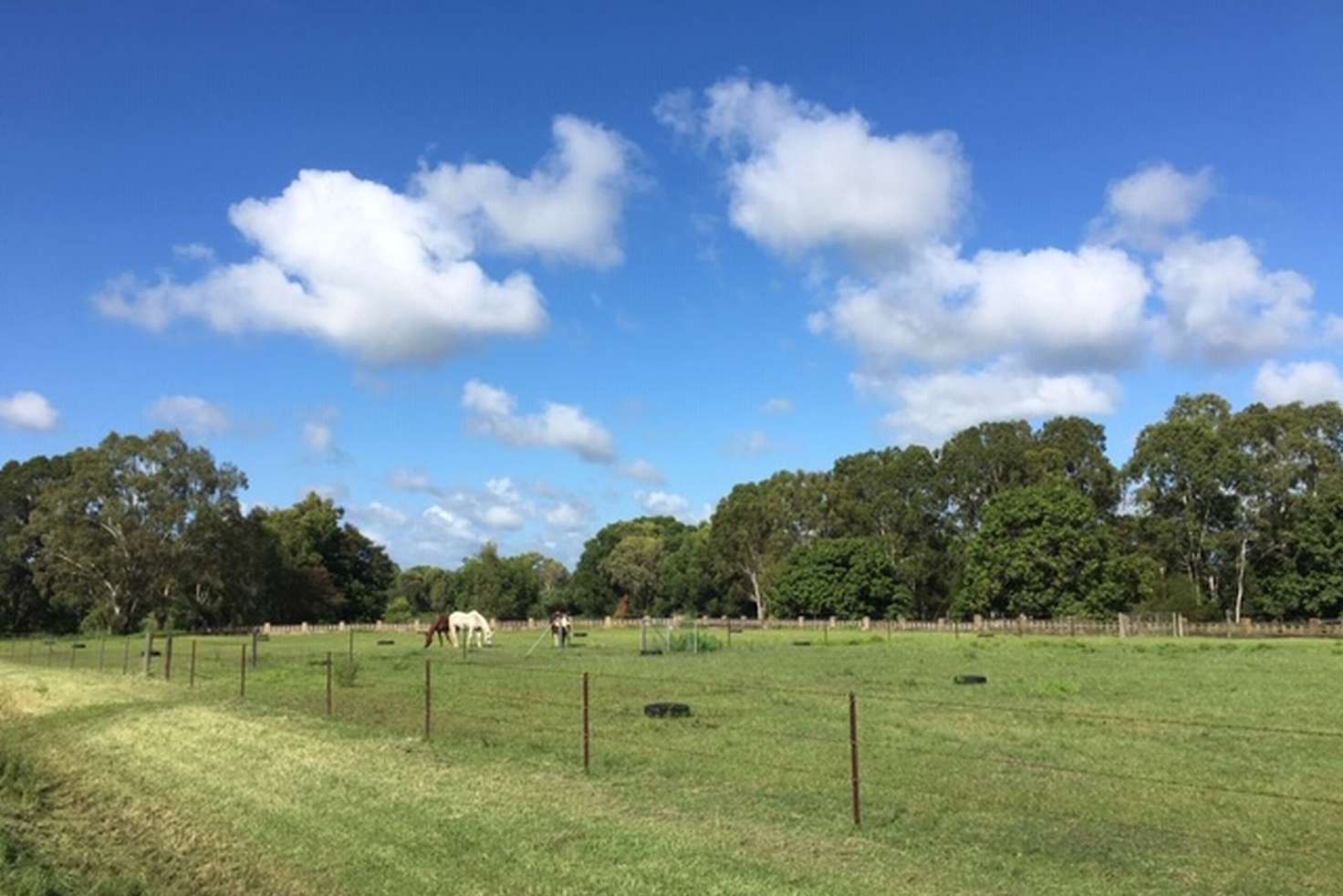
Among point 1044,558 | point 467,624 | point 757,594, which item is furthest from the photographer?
point 757,594

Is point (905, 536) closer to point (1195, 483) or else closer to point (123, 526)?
point (1195, 483)

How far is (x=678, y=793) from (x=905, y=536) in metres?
81.0

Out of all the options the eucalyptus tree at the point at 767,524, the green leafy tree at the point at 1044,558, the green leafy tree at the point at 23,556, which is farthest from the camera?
the eucalyptus tree at the point at 767,524

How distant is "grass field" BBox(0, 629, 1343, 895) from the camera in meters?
8.19

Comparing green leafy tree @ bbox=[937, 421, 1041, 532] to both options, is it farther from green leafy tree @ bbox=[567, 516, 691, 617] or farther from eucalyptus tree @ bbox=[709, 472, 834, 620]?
green leafy tree @ bbox=[567, 516, 691, 617]

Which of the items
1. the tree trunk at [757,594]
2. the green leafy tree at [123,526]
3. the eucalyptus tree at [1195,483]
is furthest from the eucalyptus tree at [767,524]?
the green leafy tree at [123,526]

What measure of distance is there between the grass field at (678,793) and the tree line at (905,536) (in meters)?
51.3

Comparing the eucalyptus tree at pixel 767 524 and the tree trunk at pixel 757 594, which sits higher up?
the eucalyptus tree at pixel 767 524

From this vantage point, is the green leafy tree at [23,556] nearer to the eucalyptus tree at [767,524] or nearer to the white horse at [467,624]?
the white horse at [467,624]

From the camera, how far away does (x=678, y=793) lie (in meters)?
10.9

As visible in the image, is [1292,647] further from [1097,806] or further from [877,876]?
Result: [877,876]

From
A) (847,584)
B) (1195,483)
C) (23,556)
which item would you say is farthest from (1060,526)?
(23,556)

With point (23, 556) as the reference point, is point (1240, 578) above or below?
below

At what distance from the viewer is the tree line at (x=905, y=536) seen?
232 feet
